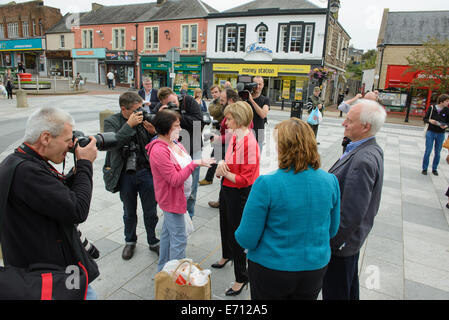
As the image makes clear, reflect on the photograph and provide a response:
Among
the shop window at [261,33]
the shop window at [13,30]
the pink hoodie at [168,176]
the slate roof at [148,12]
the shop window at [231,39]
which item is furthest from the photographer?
the shop window at [13,30]

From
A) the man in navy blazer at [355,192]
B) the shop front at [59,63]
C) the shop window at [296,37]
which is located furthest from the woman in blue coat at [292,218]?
the shop front at [59,63]

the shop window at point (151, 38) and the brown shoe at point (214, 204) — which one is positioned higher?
the shop window at point (151, 38)

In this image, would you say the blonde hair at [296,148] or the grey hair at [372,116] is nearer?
the blonde hair at [296,148]

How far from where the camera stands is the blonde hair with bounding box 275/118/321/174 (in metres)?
1.65

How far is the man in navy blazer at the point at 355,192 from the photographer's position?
199 cm

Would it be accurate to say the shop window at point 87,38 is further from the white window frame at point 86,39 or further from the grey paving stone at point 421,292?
the grey paving stone at point 421,292

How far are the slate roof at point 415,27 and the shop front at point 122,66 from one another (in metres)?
24.9

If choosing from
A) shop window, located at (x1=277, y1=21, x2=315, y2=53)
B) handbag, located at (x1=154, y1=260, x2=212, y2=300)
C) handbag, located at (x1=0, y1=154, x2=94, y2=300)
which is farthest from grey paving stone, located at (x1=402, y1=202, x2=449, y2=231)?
shop window, located at (x1=277, y1=21, x2=315, y2=53)

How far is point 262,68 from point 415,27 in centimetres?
1282

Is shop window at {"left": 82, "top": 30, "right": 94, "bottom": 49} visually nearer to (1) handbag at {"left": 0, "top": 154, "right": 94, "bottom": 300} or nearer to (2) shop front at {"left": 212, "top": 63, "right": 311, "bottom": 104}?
(2) shop front at {"left": 212, "top": 63, "right": 311, "bottom": 104}

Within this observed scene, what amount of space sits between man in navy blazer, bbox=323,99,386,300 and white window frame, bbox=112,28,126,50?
3466 cm

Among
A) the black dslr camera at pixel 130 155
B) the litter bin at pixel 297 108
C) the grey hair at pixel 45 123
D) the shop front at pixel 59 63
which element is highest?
the shop front at pixel 59 63

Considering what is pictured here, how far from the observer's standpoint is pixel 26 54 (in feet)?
137

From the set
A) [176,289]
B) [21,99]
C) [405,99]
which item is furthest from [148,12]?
[176,289]
